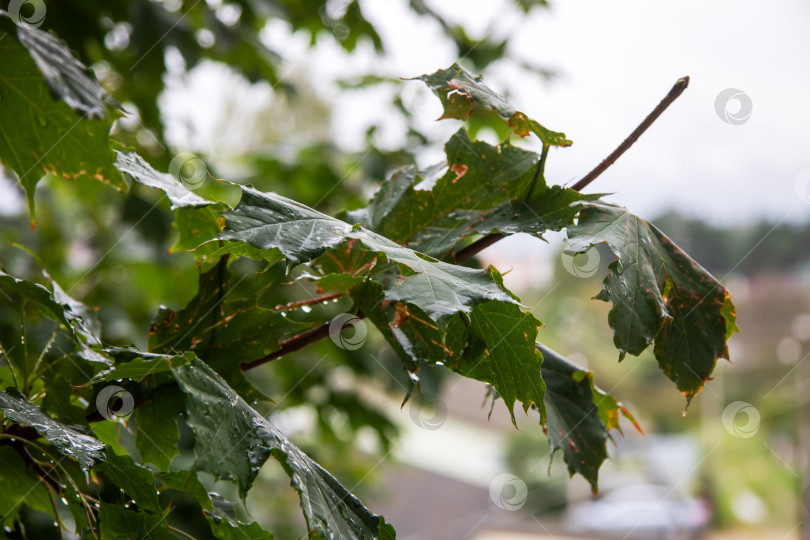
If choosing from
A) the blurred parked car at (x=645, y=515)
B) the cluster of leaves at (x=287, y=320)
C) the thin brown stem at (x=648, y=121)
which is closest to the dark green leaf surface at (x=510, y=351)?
the cluster of leaves at (x=287, y=320)

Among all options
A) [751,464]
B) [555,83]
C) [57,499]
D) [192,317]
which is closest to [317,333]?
[192,317]

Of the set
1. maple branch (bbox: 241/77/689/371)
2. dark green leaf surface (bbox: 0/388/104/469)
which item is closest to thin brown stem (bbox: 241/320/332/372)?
maple branch (bbox: 241/77/689/371)

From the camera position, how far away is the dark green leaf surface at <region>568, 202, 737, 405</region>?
0.34 metres

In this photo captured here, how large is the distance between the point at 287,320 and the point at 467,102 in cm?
16

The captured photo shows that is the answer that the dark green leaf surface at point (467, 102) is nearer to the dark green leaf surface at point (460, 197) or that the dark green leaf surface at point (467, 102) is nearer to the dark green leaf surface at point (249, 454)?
the dark green leaf surface at point (460, 197)

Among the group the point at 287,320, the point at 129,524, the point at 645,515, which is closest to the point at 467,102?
the point at 287,320

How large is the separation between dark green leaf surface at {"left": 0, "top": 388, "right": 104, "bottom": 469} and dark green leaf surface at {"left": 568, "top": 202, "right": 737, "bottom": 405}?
0.78 ft

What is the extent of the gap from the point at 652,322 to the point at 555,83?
1.35 metres

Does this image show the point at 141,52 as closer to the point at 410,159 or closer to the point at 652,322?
the point at 410,159

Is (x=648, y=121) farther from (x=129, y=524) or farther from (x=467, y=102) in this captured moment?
(x=129, y=524)

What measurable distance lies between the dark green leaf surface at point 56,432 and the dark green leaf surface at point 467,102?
233mm

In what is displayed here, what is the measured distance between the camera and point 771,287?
3328 mm

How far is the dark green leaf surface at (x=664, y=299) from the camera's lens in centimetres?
34

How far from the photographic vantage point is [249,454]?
12.5 inches
